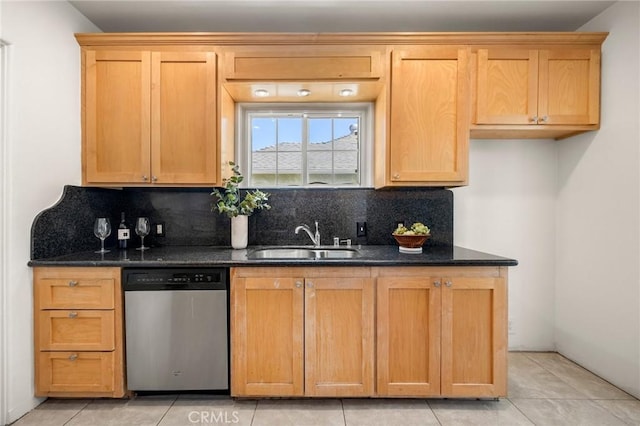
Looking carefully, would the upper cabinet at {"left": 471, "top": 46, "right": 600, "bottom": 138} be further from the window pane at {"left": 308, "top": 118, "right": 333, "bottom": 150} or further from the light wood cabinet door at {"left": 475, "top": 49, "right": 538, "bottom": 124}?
the window pane at {"left": 308, "top": 118, "right": 333, "bottom": 150}

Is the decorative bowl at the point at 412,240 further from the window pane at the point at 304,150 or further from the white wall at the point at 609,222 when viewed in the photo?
the white wall at the point at 609,222

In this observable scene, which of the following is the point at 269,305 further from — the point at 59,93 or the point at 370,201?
the point at 59,93

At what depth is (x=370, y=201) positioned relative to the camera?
266cm

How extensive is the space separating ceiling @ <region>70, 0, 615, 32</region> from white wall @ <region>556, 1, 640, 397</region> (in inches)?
16.4

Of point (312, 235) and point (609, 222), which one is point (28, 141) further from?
point (609, 222)

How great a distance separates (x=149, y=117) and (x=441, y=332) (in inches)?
91.0

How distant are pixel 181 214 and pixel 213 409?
1.43 m

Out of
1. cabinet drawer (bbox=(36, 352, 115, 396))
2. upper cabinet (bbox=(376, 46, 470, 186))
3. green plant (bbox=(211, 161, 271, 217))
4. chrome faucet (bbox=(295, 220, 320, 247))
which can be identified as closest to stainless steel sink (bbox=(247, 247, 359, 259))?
chrome faucet (bbox=(295, 220, 320, 247))

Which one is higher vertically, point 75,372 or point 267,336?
point 267,336

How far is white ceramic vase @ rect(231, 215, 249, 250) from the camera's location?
2.48 meters

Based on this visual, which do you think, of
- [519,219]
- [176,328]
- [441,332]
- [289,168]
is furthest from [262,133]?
[519,219]

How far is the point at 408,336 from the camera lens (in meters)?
1.92

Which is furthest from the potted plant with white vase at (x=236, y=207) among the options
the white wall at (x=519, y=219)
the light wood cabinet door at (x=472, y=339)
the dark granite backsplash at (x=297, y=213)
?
the white wall at (x=519, y=219)

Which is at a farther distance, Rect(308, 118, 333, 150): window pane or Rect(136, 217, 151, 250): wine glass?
Rect(308, 118, 333, 150): window pane
